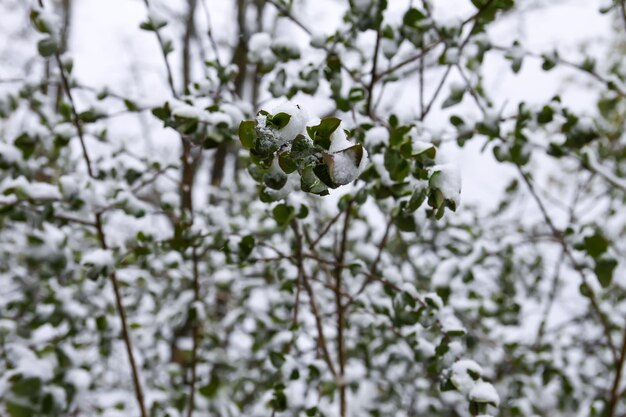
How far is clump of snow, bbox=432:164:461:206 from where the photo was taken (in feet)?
2.39

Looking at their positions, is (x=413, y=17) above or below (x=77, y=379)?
above

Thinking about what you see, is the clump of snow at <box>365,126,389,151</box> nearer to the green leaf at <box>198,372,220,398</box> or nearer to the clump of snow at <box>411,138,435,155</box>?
the clump of snow at <box>411,138,435,155</box>

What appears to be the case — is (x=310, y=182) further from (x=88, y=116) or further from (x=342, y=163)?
(x=88, y=116)

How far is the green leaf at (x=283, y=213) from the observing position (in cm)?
105

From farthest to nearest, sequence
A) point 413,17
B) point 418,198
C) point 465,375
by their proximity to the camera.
A: point 413,17 < point 465,375 < point 418,198

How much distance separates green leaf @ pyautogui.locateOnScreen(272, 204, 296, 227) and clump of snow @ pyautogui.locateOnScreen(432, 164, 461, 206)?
1.28ft

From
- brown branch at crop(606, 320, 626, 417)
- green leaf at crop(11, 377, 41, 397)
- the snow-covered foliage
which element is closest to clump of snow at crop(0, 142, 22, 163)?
the snow-covered foliage

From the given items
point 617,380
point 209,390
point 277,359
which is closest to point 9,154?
point 277,359

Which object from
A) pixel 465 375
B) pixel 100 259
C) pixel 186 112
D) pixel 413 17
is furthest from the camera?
pixel 413 17

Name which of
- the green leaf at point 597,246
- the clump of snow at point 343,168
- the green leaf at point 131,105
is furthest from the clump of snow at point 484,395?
the green leaf at point 131,105

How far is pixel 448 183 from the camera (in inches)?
29.0

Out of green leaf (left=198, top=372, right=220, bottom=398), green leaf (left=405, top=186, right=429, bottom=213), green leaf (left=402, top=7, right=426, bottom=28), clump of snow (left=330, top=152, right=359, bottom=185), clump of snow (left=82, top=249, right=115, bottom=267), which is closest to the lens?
clump of snow (left=330, top=152, right=359, bottom=185)

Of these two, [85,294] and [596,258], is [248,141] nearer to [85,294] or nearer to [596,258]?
[596,258]

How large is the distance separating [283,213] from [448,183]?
1.37ft
